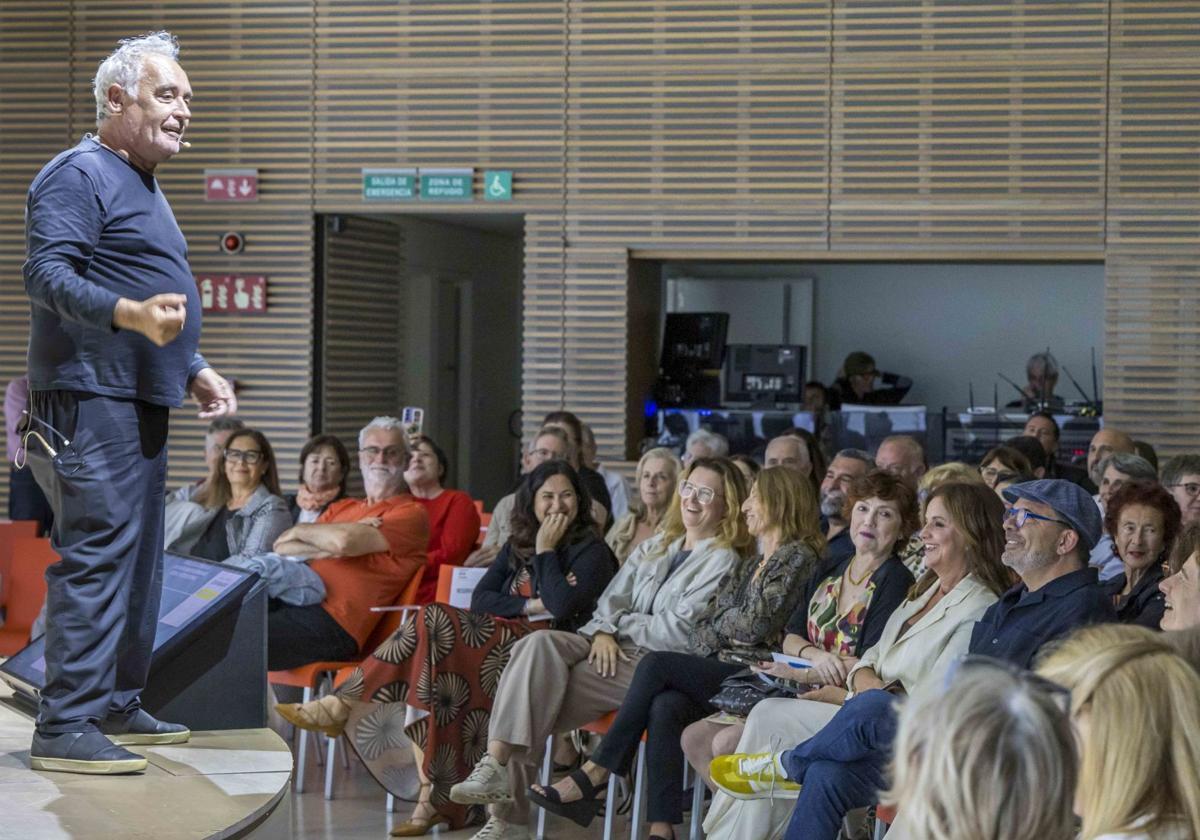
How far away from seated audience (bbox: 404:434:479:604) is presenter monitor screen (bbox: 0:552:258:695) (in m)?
2.20

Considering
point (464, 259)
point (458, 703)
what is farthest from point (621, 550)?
point (464, 259)

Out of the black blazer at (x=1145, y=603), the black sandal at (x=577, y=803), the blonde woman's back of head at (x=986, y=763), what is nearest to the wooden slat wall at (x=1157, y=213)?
the black blazer at (x=1145, y=603)

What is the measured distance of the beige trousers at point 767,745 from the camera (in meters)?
4.21

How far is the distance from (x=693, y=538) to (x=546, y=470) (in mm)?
649

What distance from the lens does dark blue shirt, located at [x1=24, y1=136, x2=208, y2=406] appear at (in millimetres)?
2846

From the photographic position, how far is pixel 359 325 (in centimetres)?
955

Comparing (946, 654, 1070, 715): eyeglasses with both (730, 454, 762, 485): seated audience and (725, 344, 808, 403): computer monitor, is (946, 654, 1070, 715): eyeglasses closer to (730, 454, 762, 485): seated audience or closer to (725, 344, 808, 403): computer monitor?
(730, 454, 762, 485): seated audience

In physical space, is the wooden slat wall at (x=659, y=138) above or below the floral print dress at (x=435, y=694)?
above

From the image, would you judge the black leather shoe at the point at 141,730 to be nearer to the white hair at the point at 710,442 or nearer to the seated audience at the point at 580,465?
the seated audience at the point at 580,465

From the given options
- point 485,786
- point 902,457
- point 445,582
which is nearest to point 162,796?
point 485,786

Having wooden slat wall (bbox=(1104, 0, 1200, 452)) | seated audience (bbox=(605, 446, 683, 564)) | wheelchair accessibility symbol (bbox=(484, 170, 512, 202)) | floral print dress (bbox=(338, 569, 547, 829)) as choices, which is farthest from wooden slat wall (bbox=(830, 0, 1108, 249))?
floral print dress (bbox=(338, 569, 547, 829))

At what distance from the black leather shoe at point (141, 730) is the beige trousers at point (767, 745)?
162cm

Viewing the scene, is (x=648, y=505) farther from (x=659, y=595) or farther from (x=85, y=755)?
(x=85, y=755)

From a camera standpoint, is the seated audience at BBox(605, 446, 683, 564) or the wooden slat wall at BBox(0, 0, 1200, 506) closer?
the seated audience at BBox(605, 446, 683, 564)
